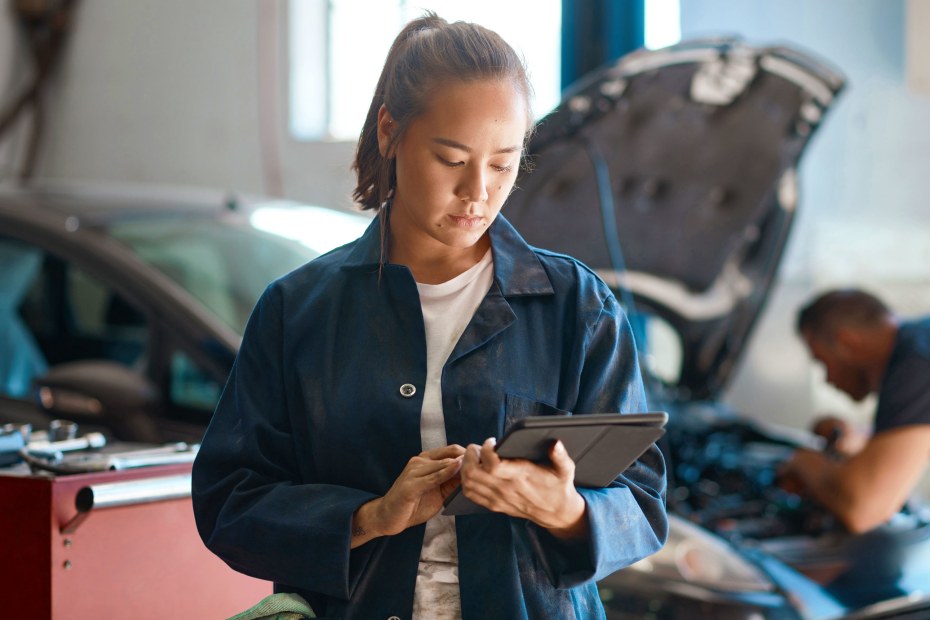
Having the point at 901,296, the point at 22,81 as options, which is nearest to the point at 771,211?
the point at 901,296

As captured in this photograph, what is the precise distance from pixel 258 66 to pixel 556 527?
17.3 ft

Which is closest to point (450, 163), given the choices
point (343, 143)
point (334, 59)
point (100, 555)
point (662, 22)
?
point (100, 555)

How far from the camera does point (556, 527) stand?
116cm

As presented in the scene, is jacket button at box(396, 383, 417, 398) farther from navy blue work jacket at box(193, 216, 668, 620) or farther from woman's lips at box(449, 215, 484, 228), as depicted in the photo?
woman's lips at box(449, 215, 484, 228)

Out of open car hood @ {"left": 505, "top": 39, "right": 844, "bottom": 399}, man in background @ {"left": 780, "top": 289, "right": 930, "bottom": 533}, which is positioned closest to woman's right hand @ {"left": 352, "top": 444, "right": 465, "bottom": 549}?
open car hood @ {"left": 505, "top": 39, "right": 844, "bottom": 399}

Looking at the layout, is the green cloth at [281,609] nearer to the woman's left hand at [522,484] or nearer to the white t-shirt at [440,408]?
the white t-shirt at [440,408]

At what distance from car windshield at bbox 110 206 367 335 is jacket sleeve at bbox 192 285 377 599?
151 centimetres

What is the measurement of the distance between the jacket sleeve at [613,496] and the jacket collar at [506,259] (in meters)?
0.08

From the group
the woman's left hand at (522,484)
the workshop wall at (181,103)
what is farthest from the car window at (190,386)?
the workshop wall at (181,103)

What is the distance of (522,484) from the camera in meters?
1.09

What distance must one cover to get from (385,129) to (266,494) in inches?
16.4

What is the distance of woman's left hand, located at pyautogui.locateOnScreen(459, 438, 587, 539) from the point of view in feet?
3.54

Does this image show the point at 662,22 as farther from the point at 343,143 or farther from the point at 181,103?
the point at 181,103

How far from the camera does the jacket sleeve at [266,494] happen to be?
1212 mm
